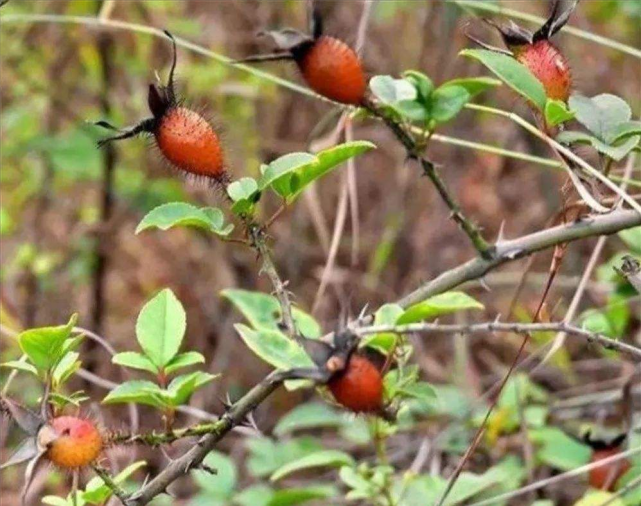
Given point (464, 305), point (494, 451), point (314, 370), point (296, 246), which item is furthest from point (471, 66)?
point (314, 370)

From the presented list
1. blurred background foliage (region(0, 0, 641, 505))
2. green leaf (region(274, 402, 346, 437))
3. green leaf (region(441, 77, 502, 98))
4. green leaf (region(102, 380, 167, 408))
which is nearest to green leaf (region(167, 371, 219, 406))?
green leaf (region(102, 380, 167, 408))

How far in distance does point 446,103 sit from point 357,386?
1.02 ft

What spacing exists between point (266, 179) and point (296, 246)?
1755mm

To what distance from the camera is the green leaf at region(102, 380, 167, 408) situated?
1.09 m

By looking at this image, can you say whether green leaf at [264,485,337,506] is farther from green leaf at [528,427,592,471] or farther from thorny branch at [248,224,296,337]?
thorny branch at [248,224,296,337]

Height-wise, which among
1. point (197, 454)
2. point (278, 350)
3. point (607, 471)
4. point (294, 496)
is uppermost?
point (278, 350)

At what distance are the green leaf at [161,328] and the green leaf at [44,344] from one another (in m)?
0.12

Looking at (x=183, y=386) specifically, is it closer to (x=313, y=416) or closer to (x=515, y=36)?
(x=515, y=36)

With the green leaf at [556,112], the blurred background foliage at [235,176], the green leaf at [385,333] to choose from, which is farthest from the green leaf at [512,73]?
the blurred background foliage at [235,176]

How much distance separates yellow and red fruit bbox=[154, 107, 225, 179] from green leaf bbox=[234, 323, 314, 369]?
0.45 feet

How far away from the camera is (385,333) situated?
1151 millimetres

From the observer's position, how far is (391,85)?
3.68ft

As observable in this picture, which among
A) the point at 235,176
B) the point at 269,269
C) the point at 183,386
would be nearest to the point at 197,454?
the point at 183,386

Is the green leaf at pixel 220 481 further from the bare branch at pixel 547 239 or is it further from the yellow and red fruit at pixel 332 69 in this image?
the yellow and red fruit at pixel 332 69
